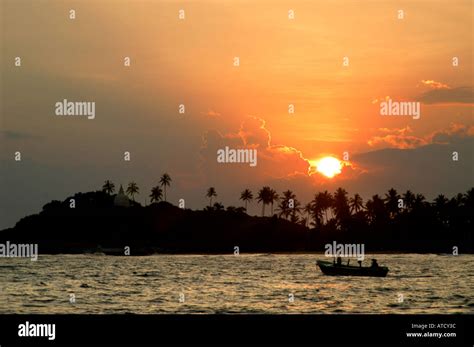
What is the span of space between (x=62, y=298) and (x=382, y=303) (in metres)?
27.0

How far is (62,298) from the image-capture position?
67.7m

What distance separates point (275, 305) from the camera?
5853 centimetres
